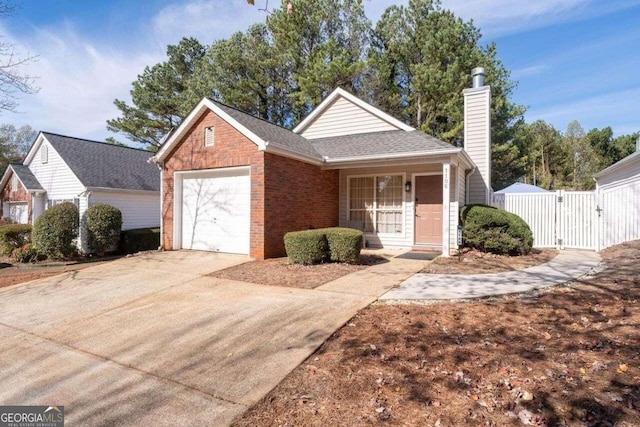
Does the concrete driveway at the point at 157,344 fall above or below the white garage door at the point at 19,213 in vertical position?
below

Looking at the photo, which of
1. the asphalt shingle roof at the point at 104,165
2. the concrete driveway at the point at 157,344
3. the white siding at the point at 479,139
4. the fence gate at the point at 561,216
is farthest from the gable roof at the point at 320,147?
the asphalt shingle roof at the point at 104,165

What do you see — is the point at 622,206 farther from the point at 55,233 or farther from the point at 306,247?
the point at 55,233

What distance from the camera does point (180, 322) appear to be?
4.90 meters

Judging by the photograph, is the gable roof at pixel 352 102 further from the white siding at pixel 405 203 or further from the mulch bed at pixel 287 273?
the mulch bed at pixel 287 273

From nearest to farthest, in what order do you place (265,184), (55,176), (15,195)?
(265,184) < (55,176) < (15,195)

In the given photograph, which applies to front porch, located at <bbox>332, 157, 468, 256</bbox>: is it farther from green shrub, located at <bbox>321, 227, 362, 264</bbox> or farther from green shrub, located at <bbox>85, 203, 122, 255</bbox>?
green shrub, located at <bbox>85, 203, 122, 255</bbox>

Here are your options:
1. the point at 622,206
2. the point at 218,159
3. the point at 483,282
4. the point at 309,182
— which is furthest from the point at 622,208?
the point at 218,159

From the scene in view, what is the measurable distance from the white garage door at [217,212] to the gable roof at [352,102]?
523 cm

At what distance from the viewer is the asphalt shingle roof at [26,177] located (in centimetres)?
1609

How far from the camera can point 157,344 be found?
418 cm

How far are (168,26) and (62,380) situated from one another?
807 cm

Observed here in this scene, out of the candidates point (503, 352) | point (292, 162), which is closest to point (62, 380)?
point (503, 352)

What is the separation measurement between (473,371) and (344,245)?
516 centimetres

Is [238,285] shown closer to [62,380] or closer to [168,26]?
[62,380]
